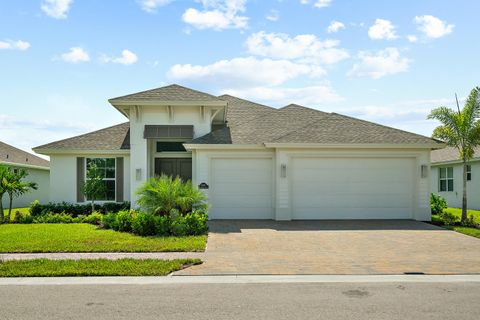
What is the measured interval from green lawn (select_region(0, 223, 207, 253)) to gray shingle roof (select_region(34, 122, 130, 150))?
5025 mm

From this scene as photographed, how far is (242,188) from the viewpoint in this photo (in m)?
16.6

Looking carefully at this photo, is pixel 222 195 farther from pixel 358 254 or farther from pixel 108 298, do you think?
pixel 108 298

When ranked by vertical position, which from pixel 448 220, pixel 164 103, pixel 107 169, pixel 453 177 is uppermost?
pixel 164 103

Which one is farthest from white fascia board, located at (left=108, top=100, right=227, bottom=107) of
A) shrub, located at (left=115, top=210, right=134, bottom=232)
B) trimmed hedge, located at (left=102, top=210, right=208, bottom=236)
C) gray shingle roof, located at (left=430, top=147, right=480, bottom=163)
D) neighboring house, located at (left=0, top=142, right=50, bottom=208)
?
gray shingle roof, located at (left=430, top=147, right=480, bottom=163)

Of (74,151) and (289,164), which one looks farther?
(74,151)

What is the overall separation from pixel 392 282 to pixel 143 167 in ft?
39.2

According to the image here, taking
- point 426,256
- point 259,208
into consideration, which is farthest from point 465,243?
point 259,208

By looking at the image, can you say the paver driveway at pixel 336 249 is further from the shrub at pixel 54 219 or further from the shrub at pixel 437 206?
the shrub at pixel 54 219

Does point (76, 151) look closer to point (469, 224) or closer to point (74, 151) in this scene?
point (74, 151)

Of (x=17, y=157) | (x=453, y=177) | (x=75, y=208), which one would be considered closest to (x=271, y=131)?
(x=75, y=208)

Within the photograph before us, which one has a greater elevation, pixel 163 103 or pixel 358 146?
pixel 163 103

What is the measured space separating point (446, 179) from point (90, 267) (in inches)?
919

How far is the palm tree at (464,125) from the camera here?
53.2 feet

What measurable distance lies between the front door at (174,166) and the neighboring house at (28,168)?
36.5 feet
